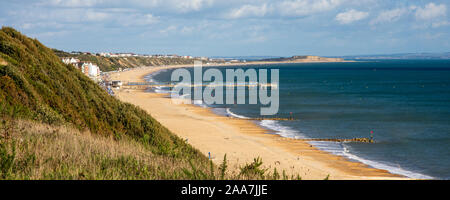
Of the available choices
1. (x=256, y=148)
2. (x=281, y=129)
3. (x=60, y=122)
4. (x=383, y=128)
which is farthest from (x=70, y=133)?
(x=383, y=128)

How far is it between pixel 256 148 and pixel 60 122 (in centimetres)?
1592

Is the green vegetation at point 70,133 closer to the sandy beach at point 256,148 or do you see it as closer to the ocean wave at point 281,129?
the sandy beach at point 256,148

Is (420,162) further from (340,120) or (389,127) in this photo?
(340,120)

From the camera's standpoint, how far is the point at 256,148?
27.2 metres

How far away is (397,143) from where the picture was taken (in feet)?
96.8

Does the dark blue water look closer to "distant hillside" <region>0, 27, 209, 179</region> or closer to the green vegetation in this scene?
the green vegetation

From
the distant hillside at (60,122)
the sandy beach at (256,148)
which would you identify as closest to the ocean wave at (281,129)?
the sandy beach at (256,148)

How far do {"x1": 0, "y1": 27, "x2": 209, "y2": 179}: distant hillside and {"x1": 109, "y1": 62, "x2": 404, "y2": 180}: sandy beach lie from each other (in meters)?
4.29

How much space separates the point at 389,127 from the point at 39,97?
3003 centimetres

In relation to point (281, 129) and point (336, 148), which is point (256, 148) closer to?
point (336, 148)

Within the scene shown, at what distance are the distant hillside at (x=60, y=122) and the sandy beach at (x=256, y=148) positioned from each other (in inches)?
169

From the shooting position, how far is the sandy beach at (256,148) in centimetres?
2138
